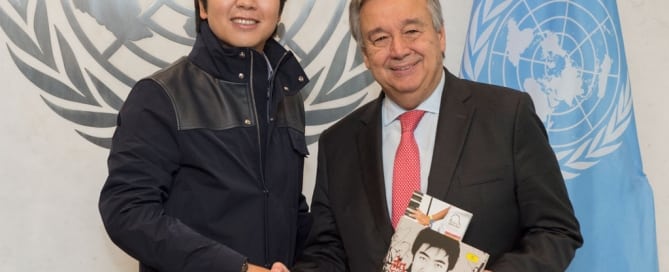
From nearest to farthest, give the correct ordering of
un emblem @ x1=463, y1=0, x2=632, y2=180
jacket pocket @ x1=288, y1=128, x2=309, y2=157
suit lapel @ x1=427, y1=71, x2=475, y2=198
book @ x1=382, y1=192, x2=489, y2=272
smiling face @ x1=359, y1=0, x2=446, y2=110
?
1. book @ x1=382, y1=192, x2=489, y2=272
2. suit lapel @ x1=427, y1=71, x2=475, y2=198
3. smiling face @ x1=359, y1=0, x2=446, y2=110
4. jacket pocket @ x1=288, y1=128, x2=309, y2=157
5. un emblem @ x1=463, y1=0, x2=632, y2=180

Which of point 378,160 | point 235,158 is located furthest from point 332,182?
point 235,158

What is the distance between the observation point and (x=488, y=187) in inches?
83.1

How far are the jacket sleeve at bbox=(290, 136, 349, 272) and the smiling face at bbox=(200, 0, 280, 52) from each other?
1.41 feet

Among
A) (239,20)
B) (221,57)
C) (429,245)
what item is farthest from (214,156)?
(429,245)

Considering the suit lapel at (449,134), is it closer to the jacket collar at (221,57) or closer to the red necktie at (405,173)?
the red necktie at (405,173)

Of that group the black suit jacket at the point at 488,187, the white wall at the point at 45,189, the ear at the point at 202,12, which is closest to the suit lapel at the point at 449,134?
the black suit jacket at the point at 488,187

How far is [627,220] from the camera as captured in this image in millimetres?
3010

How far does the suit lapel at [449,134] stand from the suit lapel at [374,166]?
14cm

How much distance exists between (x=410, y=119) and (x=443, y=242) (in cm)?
46

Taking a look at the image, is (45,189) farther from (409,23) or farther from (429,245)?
(429,245)

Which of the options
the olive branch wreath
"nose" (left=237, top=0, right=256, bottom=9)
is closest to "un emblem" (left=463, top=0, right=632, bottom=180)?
"nose" (left=237, top=0, right=256, bottom=9)

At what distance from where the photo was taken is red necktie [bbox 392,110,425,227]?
2.16m

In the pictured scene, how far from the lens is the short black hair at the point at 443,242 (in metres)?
1.90

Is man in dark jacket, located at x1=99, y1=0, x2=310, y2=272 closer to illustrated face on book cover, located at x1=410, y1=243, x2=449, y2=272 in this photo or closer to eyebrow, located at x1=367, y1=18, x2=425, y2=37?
eyebrow, located at x1=367, y1=18, x2=425, y2=37
